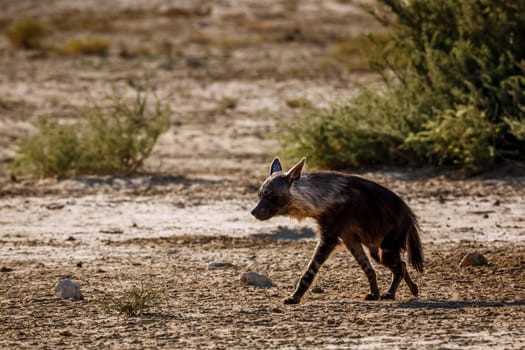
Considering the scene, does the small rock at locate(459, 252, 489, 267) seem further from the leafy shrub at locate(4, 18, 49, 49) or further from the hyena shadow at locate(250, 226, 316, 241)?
the leafy shrub at locate(4, 18, 49, 49)

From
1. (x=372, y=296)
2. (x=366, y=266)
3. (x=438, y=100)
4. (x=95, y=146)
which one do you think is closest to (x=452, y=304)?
(x=372, y=296)

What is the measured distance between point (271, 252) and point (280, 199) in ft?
8.09

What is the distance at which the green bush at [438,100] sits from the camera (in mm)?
14227

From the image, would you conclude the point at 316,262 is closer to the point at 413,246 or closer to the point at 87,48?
the point at 413,246

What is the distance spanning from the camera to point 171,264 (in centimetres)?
1044

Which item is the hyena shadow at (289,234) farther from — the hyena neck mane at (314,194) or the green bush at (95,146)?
the green bush at (95,146)

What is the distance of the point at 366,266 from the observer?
888 cm

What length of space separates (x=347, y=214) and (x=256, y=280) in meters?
1.08

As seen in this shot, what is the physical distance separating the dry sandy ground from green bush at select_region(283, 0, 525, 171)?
50 centimetres

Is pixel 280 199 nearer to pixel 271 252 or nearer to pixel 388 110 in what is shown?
pixel 271 252

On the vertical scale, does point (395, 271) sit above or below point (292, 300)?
above

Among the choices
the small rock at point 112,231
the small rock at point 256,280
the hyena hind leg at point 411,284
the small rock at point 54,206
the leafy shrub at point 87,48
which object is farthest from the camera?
the leafy shrub at point 87,48

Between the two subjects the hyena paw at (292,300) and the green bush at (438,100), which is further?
the green bush at (438,100)

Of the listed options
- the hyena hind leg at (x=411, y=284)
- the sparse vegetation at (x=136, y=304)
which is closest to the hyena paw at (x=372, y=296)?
the hyena hind leg at (x=411, y=284)
